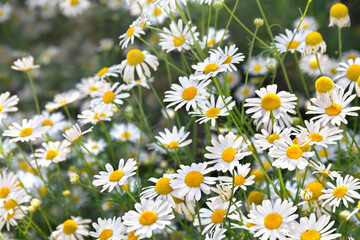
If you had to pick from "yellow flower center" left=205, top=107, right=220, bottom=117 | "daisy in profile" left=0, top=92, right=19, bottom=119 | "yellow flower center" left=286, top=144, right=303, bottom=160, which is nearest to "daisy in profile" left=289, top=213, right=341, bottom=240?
"yellow flower center" left=286, top=144, right=303, bottom=160

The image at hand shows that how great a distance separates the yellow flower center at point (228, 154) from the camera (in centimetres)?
100

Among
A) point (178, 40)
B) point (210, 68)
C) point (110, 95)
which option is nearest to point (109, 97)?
point (110, 95)

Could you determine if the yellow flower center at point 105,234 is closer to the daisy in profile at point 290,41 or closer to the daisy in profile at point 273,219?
the daisy in profile at point 273,219

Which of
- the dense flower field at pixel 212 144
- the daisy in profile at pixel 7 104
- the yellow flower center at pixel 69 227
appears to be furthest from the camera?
the daisy in profile at pixel 7 104

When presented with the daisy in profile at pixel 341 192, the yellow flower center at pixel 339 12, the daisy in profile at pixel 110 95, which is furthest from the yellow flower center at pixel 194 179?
the yellow flower center at pixel 339 12

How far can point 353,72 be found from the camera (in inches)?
45.7

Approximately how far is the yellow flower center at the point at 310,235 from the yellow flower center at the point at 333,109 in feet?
0.88

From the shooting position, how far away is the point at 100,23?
10.2ft

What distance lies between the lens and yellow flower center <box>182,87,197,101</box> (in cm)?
113

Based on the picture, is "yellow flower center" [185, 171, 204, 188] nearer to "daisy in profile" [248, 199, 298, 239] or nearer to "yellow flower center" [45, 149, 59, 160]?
"daisy in profile" [248, 199, 298, 239]

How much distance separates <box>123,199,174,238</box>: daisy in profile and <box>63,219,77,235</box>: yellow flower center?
327 millimetres

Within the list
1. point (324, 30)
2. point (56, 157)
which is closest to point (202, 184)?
point (56, 157)

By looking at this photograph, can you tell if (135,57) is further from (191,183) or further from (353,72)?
(353,72)

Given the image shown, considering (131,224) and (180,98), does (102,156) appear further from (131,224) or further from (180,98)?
(131,224)
